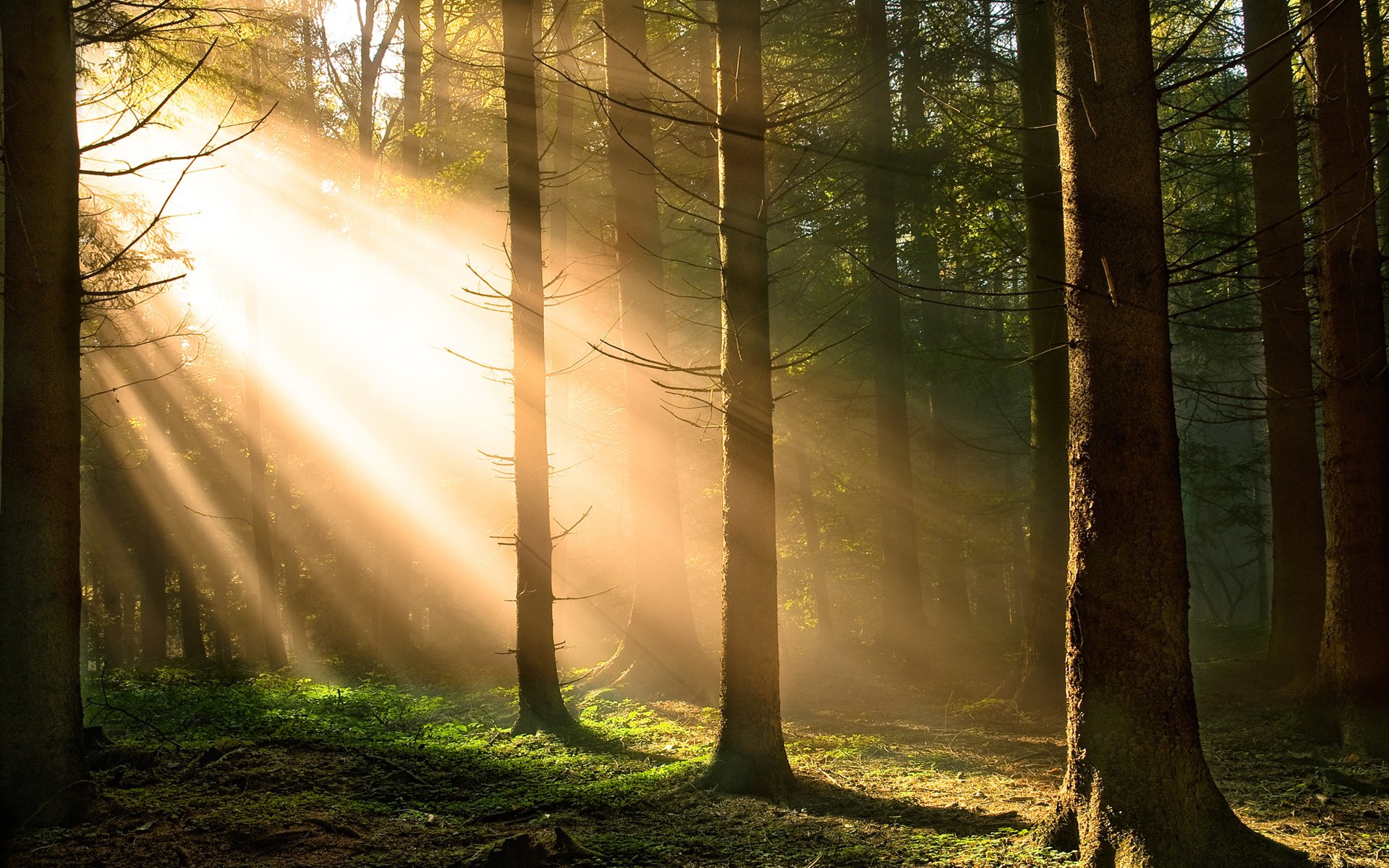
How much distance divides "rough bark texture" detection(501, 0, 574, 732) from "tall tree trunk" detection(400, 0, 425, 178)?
354 inches

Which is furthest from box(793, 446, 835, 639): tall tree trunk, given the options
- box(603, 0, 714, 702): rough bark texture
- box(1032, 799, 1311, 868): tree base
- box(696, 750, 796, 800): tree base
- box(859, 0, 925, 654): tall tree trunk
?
box(1032, 799, 1311, 868): tree base

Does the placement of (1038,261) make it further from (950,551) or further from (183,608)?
(183,608)

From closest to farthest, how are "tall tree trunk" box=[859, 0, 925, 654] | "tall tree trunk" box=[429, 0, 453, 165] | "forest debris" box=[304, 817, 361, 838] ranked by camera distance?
"forest debris" box=[304, 817, 361, 838] → "tall tree trunk" box=[859, 0, 925, 654] → "tall tree trunk" box=[429, 0, 453, 165]

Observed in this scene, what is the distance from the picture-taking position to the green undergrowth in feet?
16.9

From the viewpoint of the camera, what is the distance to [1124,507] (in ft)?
15.2

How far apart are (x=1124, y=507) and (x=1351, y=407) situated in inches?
175

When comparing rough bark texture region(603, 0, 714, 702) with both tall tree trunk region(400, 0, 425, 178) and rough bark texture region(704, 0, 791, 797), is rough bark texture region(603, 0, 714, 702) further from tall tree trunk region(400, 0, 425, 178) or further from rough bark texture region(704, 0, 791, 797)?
tall tree trunk region(400, 0, 425, 178)

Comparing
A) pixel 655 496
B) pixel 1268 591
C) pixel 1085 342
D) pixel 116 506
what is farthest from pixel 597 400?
pixel 1268 591

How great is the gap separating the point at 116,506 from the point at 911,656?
17854 mm

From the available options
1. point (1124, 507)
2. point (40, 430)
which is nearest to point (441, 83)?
point (40, 430)

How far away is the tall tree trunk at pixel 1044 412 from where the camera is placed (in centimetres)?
999

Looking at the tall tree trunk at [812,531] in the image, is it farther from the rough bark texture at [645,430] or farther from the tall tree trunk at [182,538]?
the tall tree trunk at [182,538]

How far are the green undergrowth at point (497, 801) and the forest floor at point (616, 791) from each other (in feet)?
0.07

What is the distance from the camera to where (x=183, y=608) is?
71.6 ft
